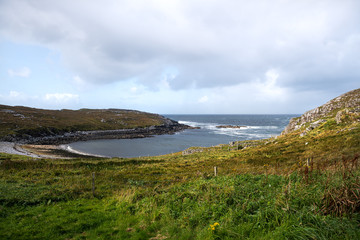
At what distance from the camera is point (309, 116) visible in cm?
5053

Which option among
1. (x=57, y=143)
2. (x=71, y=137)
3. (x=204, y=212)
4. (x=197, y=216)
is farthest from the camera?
(x=71, y=137)

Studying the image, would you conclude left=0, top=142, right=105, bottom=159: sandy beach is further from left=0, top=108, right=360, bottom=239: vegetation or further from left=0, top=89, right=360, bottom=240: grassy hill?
left=0, top=108, right=360, bottom=239: vegetation

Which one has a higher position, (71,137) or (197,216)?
(197,216)

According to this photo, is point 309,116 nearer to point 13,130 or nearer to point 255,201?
point 255,201

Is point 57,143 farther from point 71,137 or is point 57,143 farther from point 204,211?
point 204,211

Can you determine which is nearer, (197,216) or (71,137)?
(197,216)

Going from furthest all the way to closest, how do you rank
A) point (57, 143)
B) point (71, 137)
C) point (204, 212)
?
point (71, 137)
point (57, 143)
point (204, 212)

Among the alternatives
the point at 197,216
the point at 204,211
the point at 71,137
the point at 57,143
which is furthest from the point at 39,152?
the point at 204,211

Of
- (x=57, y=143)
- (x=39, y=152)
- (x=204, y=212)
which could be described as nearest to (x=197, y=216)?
(x=204, y=212)

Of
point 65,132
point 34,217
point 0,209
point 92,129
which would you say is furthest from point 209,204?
point 92,129

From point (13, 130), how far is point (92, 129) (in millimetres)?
34475

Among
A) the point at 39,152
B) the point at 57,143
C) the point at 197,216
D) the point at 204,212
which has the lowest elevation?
the point at 57,143

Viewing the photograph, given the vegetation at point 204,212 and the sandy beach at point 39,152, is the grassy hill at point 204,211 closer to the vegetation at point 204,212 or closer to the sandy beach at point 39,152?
the vegetation at point 204,212

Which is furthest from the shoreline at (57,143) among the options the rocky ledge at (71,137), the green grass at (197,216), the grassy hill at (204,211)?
the green grass at (197,216)
